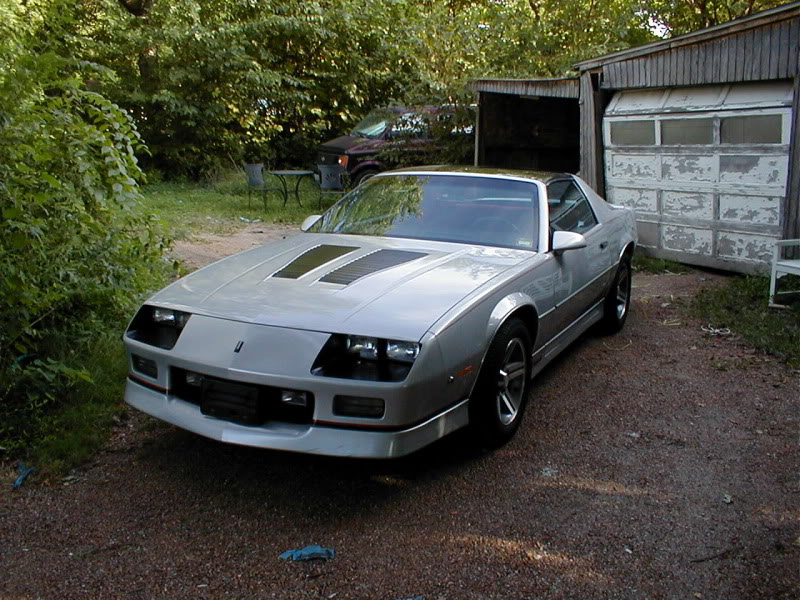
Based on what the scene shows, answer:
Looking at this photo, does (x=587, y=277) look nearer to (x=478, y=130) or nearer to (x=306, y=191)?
(x=478, y=130)

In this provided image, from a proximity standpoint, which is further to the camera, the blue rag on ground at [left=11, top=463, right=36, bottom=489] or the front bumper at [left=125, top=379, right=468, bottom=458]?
the blue rag on ground at [left=11, top=463, right=36, bottom=489]

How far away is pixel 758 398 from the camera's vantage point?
16.4 feet

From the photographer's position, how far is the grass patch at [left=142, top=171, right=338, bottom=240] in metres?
12.0

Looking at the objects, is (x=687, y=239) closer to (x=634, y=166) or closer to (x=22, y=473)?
(x=634, y=166)

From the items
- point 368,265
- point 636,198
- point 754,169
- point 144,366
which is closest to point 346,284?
point 368,265

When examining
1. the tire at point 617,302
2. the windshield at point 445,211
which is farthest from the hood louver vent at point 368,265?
the tire at point 617,302

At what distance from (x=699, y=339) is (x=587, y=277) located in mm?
1587

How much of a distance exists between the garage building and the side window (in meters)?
3.20

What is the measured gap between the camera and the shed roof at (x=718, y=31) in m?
7.38

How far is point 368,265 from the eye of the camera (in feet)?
14.1

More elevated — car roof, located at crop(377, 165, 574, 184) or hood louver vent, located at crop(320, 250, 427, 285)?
car roof, located at crop(377, 165, 574, 184)

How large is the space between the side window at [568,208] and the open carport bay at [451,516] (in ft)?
4.25

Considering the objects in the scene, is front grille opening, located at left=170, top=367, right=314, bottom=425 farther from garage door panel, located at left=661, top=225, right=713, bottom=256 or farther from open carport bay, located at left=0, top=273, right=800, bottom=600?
garage door panel, located at left=661, top=225, right=713, bottom=256

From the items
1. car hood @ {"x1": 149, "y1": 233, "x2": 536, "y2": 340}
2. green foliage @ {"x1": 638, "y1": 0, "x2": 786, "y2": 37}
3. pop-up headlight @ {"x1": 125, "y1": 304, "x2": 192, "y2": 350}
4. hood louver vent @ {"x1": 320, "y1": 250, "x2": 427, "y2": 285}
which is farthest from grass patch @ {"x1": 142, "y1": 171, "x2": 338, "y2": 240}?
green foliage @ {"x1": 638, "y1": 0, "x2": 786, "y2": 37}
